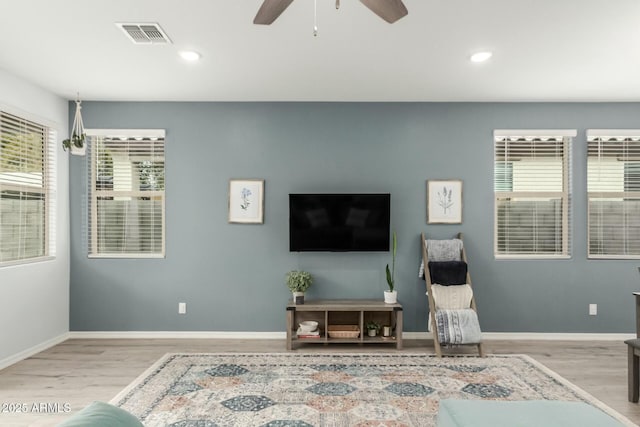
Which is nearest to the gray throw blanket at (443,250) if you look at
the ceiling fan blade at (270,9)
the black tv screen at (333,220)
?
the black tv screen at (333,220)

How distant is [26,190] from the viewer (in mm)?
4062

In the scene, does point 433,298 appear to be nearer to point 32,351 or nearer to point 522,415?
point 522,415

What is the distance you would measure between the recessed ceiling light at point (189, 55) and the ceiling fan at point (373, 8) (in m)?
1.45

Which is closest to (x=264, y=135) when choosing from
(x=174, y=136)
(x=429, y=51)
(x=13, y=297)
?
(x=174, y=136)

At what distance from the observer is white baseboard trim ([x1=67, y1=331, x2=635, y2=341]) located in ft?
15.2

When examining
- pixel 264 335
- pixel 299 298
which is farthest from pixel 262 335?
pixel 299 298

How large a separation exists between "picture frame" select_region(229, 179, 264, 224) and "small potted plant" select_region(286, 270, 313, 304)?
704mm

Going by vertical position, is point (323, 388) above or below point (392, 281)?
below

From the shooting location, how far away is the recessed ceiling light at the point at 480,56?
10.8ft

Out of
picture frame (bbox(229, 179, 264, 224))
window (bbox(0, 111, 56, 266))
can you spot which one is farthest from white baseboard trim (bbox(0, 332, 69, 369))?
picture frame (bbox(229, 179, 264, 224))

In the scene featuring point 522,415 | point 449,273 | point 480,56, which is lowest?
point 522,415

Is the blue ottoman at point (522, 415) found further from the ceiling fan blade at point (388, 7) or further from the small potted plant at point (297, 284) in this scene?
the small potted plant at point (297, 284)

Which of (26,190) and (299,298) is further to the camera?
(299,298)

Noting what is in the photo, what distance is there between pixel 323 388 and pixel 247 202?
217 centimetres
